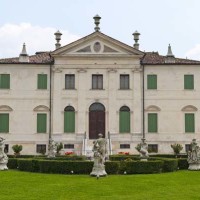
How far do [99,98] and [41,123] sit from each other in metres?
5.36

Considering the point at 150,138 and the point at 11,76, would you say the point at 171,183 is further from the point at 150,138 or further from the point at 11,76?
the point at 11,76

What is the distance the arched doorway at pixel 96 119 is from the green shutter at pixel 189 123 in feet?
23.2

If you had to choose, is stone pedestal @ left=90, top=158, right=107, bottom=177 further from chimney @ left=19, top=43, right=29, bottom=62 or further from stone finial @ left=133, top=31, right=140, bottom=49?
stone finial @ left=133, top=31, right=140, bottom=49

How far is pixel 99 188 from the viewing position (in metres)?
17.6

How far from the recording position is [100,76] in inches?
1606

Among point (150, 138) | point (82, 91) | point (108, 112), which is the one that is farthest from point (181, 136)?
point (82, 91)

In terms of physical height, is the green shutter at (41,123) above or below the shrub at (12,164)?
above

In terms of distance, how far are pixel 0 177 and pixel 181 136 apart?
72.1 ft

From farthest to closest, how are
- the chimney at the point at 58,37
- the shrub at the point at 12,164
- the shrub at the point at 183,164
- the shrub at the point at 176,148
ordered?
the chimney at the point at 58,37, the shrub at the point at 176,148, the shrub at the point at 12,164, the shrub at the point at 183,164

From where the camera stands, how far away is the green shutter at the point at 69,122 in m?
40.1

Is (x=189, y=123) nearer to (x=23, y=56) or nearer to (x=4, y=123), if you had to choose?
(x=23, y=56)

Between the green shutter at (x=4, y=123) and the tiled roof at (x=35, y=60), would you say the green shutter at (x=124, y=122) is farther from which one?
the green shutter at (x=4, y=123)

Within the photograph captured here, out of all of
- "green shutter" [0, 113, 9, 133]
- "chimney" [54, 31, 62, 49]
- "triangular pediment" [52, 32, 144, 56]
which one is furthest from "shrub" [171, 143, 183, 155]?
"green shutter" [0, 113, 9, 133]

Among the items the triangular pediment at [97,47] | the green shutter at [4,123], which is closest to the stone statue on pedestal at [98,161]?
the triangular pediment at [97,47]
